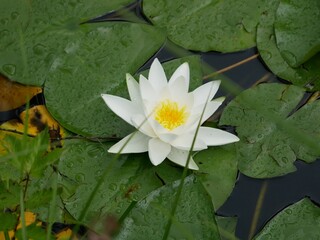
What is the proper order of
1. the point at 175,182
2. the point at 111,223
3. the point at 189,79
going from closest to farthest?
1. the point at 111,223
2. the point at 175,182
3. the point at 189,79

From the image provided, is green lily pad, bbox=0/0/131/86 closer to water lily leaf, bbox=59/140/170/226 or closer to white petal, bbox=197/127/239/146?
water lily leaf, bbox=59/140/170/226

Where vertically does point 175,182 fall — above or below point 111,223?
below

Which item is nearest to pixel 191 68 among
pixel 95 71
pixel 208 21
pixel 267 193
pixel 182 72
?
pixel 182 72

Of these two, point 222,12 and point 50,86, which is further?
point 222,12

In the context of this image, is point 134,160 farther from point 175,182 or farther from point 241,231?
point 241,231

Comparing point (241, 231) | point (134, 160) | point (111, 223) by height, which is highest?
point (111, 223)

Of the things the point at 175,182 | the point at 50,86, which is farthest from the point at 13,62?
the point at 175,182

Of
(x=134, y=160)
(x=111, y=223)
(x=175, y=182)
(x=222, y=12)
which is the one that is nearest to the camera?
(x=111, y=223)
